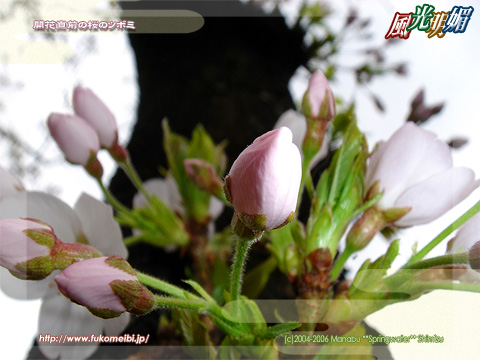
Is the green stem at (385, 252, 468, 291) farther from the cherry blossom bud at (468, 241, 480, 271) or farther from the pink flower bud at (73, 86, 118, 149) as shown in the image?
the pink flower bud at (73, 86, 118, 149)

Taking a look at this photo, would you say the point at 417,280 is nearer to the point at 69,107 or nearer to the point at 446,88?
the point at 446,88

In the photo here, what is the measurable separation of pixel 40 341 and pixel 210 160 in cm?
22

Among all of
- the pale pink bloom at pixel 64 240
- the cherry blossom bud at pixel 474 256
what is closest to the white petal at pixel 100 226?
the pale pink bloom at pixel 64 240

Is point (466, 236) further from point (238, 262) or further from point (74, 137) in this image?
point (74, 137)

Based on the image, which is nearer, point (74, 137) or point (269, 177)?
point (269, 177)

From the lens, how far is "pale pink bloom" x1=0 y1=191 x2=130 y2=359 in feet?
1.11

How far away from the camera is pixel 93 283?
0.80 ft

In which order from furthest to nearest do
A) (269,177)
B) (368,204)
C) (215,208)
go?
(215,208), (368,204), (269,177)

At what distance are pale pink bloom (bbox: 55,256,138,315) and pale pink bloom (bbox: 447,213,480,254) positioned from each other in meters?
0.22

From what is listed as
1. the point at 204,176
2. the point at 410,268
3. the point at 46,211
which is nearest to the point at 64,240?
the point at 46,211

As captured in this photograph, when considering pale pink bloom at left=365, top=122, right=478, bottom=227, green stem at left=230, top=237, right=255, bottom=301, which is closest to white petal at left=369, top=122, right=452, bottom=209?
pale pink bloom at left=365, top=122, right=478, bottom=227

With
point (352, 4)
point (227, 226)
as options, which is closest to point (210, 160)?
point (227, 226)

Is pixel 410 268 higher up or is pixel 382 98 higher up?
pixel 382 98

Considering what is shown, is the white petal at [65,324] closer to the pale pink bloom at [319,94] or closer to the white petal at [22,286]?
the white petal at [22,286]
